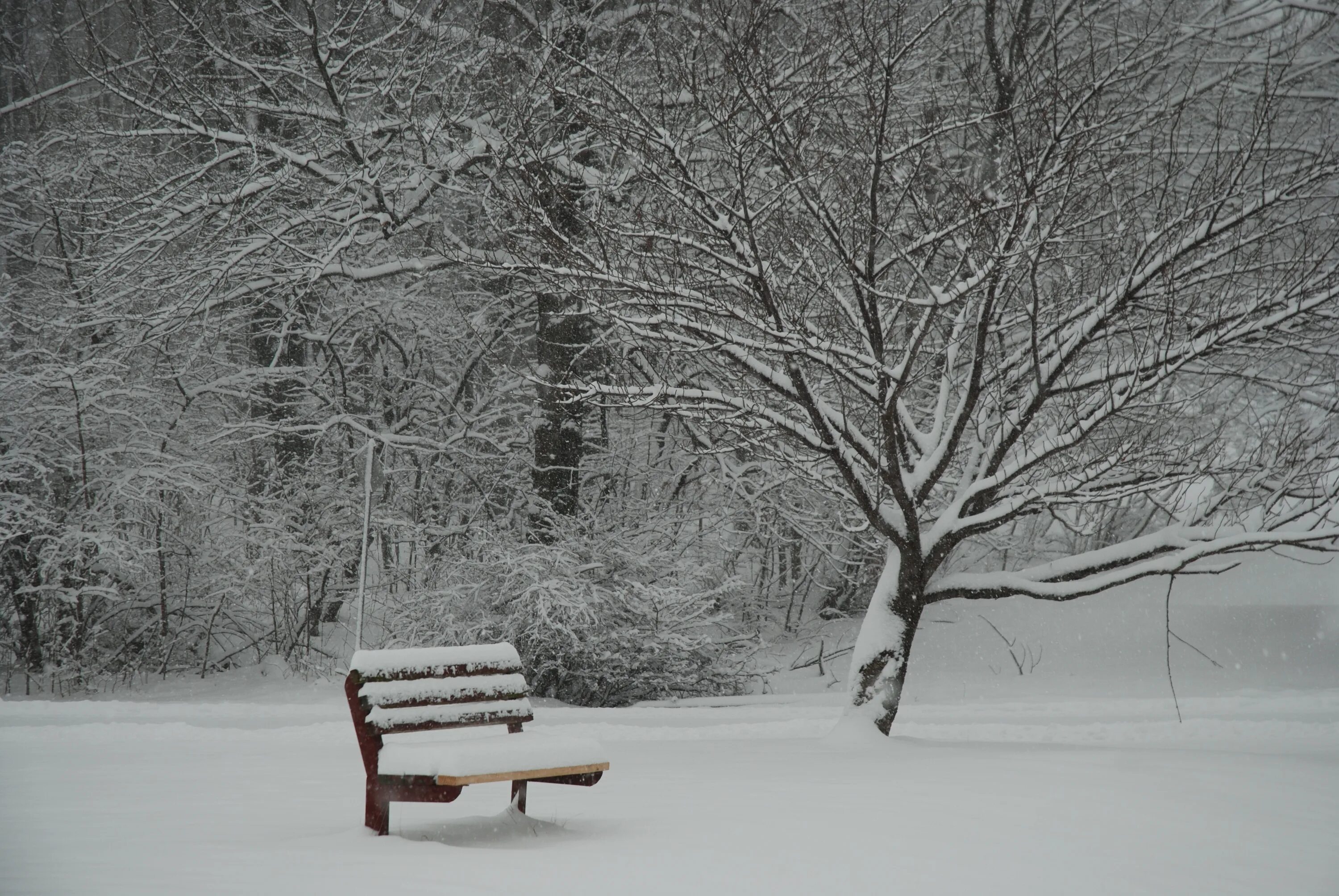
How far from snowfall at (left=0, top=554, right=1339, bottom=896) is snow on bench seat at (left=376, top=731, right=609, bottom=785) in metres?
0.26

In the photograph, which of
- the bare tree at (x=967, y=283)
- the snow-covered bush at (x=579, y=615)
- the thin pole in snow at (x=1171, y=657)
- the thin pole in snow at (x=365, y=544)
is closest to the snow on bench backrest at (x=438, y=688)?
the bare tree at (x=967, y=283)

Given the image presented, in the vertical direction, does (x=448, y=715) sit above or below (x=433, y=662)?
below

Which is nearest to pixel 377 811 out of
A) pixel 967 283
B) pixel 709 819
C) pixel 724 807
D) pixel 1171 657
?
pixel 709 819

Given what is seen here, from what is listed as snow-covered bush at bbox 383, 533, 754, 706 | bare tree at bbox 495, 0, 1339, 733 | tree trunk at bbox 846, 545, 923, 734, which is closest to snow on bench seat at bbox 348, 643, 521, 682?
bare tree at bbox 495, 0, 1339, 733

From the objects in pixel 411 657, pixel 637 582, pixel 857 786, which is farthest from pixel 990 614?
pixel 411 657

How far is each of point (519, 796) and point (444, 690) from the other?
0.57m

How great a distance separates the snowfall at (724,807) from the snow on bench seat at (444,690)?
0.52 meters

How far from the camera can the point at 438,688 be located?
4305mm

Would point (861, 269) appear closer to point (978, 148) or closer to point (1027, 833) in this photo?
point (978, 148)

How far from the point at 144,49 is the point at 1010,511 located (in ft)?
33.3

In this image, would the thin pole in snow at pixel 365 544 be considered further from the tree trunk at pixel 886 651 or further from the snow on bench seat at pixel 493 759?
the snow on bench seat at pixel 493 759

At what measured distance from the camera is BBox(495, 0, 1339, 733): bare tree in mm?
6090

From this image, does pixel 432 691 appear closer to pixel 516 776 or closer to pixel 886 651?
→ pixel 516 776

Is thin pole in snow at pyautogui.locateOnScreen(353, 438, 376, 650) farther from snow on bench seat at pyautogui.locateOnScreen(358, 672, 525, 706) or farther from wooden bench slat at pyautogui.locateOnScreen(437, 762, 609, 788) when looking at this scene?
wooden bench slat at pyautogui.locateOnScreen(437, 762, 609, 788)
